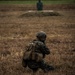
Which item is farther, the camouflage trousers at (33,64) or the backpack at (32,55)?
the camouflage trousers at (33,64)

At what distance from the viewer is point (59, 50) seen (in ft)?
39.8

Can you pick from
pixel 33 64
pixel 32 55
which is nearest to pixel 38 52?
pixel 32 55

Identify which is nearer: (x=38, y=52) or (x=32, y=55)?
(x=32, y=55)

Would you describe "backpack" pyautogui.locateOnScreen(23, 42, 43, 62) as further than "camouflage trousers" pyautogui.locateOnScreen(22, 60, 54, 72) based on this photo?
No

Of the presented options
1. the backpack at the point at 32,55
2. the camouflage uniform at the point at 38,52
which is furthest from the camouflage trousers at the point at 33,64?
the backpack at the point at 32,55

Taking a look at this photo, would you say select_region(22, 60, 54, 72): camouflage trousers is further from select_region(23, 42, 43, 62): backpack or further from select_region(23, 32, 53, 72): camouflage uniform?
select_region(23, 42, 43, 62): backpack

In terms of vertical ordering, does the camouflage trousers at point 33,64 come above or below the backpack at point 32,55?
below

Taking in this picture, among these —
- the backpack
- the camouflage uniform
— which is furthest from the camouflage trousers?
the backpack

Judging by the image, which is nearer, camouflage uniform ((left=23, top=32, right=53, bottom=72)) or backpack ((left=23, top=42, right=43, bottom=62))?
backpack ((left=23, top=42, right=43, bottom=62))

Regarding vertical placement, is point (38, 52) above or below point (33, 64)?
above

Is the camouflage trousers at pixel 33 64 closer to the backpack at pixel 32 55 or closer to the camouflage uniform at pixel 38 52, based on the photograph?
the camouflage uniform at pixel 38 52

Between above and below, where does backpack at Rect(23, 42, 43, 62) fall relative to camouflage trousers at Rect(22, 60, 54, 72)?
above

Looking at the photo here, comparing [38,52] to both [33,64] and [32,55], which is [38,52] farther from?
[33,64]

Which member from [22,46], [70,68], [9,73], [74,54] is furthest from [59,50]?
[9,73]
